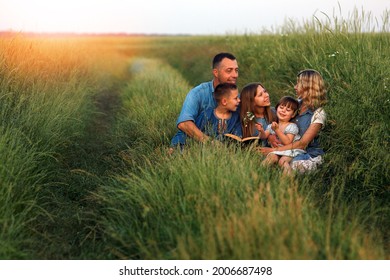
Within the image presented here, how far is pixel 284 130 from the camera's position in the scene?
15.5ft

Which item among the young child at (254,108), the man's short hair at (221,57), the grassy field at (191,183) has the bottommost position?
the grassy field at (191,183)

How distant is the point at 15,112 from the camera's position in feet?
16.2

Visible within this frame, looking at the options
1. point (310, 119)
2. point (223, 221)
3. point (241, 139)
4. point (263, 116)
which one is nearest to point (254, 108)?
point (263, 116)

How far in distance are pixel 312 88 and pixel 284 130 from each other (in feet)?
1.48

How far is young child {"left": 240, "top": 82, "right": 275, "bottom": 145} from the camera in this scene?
15.8 ft

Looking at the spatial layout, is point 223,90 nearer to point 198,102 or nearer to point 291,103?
Answer: point 198,102

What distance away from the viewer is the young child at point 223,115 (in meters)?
4.84

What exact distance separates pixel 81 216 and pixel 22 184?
0.51m

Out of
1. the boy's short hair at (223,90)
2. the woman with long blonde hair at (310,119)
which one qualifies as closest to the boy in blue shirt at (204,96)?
the boy's short hair at (223,90)

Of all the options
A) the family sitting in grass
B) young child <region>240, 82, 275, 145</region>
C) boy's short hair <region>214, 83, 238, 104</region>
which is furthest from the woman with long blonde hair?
boy's short hair <region>214, 83, 238, 104</region>

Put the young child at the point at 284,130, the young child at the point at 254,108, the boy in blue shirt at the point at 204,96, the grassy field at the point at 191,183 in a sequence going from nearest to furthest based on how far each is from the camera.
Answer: the grassy field at the point at 191,183 < the young child at the point at 284,130 < the young child at the point at 254,108 < the boy in blue shirt at the point at 204,96

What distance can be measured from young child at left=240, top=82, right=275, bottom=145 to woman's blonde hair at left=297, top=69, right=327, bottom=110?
1.12ft

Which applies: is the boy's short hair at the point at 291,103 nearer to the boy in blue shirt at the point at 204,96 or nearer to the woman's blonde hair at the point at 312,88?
the woman's blonde hair at the point at 312,88
